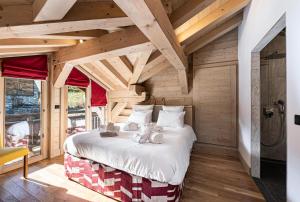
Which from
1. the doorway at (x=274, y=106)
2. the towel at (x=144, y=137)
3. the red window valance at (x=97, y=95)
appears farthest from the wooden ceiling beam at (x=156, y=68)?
the towel at (x=144, y=137)

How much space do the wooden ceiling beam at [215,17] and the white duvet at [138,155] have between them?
6.26 ft

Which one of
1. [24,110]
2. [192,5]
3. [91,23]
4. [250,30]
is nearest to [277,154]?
[250,30]

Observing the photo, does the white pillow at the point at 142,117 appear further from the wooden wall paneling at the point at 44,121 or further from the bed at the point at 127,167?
the wooden wall paneling at the point at 44,121

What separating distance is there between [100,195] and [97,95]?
3029mm

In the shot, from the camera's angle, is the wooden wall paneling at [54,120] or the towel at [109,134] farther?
the wooden wall paneling at [54,120]

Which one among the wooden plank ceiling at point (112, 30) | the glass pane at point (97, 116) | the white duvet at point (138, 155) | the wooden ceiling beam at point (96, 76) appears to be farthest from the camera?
the glass pane at point (97, 116)

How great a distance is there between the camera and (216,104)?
12.2ft

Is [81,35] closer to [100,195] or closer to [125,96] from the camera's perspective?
[125,96]

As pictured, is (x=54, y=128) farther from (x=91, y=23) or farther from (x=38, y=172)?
(x=91, y=23)

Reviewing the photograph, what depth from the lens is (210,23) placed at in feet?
8.87

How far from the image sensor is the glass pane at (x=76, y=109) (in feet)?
13.4

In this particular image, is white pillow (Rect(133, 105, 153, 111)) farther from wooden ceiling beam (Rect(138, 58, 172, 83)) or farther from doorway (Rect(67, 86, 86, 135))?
doorway (Rect(67, 86, 86, 135))

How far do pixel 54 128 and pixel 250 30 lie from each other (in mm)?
4275

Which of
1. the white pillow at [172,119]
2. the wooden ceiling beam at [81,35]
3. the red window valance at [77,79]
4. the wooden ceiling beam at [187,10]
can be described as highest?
the wooden ceiling beam at [187,10]
